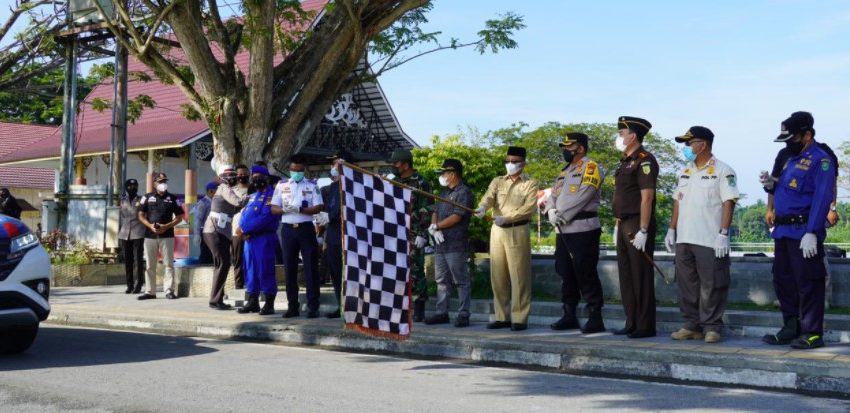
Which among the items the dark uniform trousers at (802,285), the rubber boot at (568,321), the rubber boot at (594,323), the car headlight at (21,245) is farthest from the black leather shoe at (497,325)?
the car headlight at (21,245)

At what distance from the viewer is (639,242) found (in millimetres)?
8273

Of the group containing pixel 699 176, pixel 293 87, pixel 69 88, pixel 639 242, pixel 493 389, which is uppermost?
pixel 69 88

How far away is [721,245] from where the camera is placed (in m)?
7.89

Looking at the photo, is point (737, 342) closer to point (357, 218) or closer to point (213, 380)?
point (357, 218)

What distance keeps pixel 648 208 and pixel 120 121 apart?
14418mm

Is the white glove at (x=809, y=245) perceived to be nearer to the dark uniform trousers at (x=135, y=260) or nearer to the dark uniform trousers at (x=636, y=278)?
the dark uniform trousers at (x=636, y=278)

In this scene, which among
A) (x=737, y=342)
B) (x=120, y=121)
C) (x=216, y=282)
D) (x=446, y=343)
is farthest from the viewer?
(x=120, y=121)

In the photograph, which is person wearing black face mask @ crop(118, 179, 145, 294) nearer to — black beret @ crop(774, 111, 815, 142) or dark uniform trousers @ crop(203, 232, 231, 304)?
dark uniform trousers @ crop(203, 232, 231, 304)

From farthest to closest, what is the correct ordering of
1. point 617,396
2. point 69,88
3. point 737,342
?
point 69,88
point 737,342
point 617,396

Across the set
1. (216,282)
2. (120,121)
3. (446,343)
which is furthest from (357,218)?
(120,121)

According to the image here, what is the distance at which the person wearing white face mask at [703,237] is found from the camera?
8.02 m

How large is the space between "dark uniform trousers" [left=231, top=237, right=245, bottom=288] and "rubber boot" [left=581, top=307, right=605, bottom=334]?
520 centimetres

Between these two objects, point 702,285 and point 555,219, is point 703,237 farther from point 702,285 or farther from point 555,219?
point 555,219

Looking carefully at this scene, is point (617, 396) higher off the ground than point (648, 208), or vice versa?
point (648, 208)
